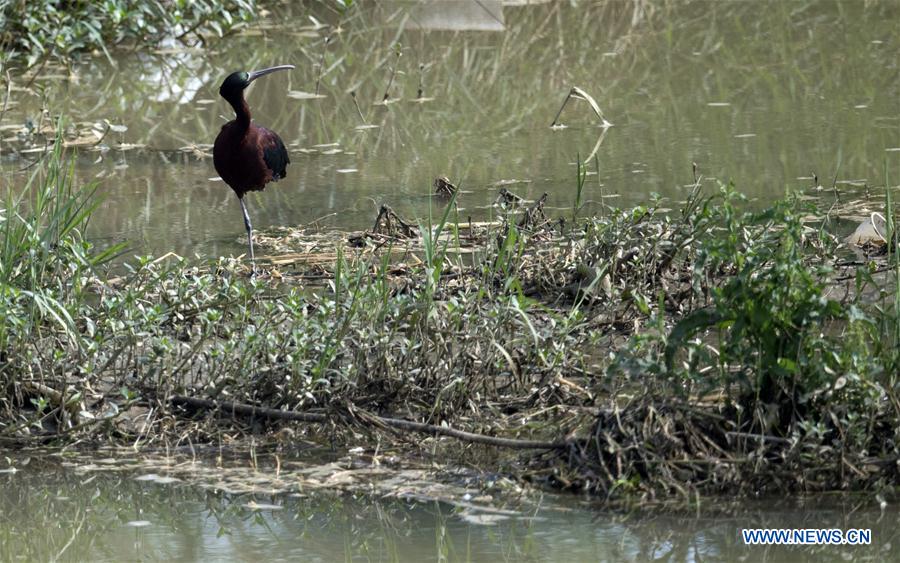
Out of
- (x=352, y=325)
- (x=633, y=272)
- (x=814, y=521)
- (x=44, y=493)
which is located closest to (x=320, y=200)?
(x=633, y=272)

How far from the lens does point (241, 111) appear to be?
688cm

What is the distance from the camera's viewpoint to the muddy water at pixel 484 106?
749cm

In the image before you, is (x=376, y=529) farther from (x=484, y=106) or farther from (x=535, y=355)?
(x=484, y=106)

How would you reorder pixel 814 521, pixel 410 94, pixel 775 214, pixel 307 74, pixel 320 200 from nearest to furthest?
pixel 814 521 → pixel 775 214 → pixel 320 200 → pixel 410 94 → pixel 307 74

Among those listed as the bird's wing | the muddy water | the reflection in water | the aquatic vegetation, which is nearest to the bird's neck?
the bird's wing

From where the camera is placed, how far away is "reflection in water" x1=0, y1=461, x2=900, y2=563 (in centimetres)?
371

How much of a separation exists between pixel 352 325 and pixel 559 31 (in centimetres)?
756

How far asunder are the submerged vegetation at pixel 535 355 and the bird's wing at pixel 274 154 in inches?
47.4

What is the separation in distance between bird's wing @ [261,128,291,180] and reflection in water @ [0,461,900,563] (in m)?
3.02

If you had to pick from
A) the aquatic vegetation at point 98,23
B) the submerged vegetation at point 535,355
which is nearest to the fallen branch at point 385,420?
the submerged vegetation at point 535,355

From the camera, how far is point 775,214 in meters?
4.11

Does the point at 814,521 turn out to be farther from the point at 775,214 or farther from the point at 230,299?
the point at 230,299

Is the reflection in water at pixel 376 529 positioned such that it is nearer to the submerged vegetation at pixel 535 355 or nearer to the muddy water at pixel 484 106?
the submerged vegetation at pixel 535 355

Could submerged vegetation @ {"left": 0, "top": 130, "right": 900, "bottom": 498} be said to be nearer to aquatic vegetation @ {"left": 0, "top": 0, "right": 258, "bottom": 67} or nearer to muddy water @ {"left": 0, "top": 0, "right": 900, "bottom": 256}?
muddy water @ {"left": 0, "top": 0, "right": 900, "bottom": 256}
